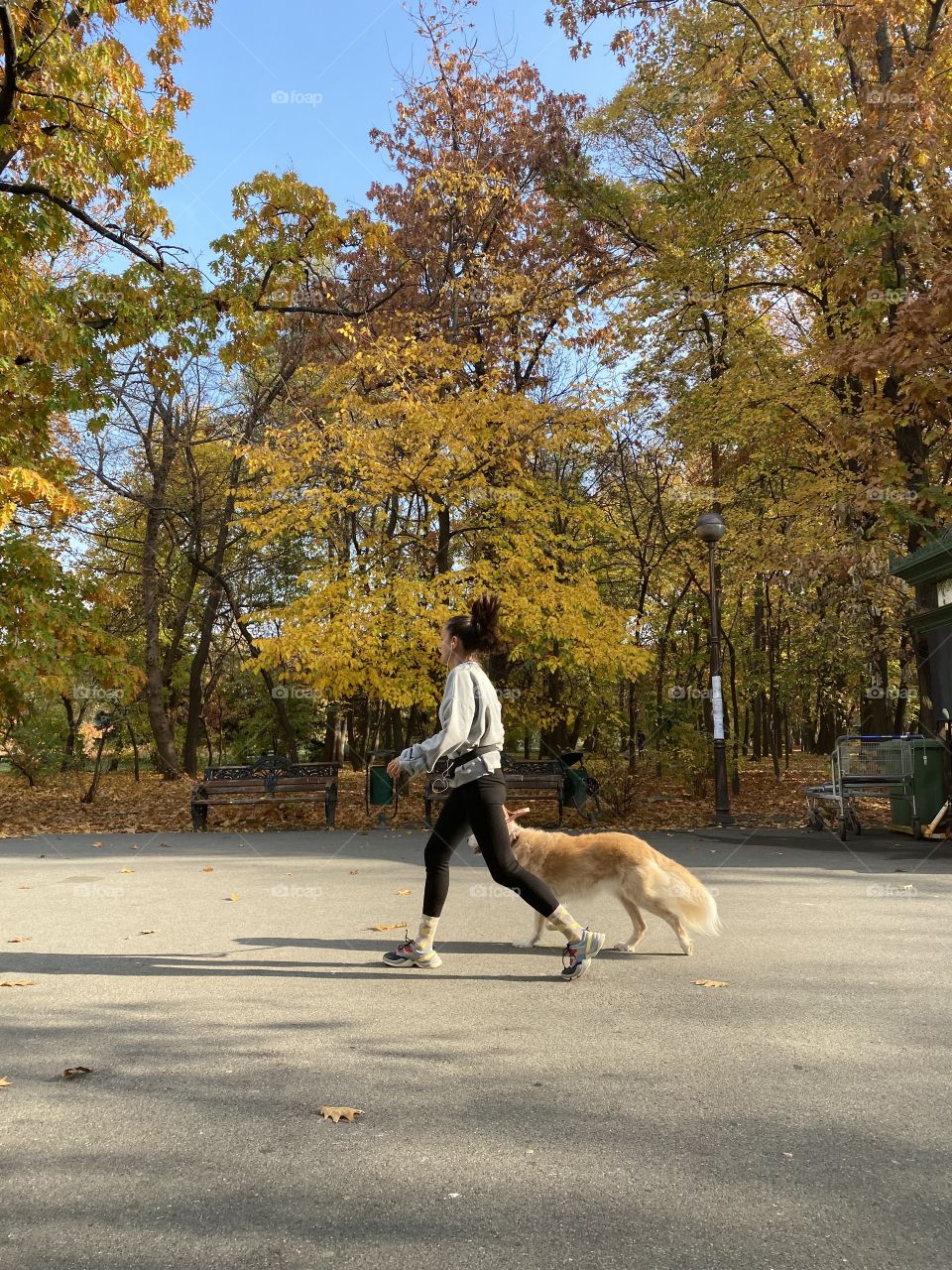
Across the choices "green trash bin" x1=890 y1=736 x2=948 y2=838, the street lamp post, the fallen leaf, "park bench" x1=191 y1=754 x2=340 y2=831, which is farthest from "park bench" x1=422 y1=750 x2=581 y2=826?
the fallen leaf

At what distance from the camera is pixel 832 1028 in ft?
14.5

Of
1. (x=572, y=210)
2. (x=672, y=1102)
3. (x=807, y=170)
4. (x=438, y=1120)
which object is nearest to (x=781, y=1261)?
(x=672, y=1102)

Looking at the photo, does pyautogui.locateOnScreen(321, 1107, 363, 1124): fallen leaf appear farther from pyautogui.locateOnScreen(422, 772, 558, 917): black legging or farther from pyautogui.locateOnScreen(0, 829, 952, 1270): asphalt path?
pyautogui.locateOnScreen(422, 772, 558, 917): black legging

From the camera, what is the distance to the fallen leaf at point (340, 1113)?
3.43 m

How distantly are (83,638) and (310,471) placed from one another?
4.25 metres

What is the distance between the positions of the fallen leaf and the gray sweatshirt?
1920 millimetres

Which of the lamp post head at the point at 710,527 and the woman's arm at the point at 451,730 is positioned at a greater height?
the lamp post head at the point at 710,527

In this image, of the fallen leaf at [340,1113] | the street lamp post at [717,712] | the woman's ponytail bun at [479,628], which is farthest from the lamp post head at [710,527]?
the fallen leaf at [340,1113]

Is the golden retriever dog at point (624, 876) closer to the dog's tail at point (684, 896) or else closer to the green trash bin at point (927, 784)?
the dog's tail at point (684, 896)

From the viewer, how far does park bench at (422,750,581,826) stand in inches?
514

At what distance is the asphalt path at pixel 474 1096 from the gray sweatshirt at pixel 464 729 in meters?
1.23

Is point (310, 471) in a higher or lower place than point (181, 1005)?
higher

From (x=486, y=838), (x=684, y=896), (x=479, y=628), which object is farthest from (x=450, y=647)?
(x=684, y=896)

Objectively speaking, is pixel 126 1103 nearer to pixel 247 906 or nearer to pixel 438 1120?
pixel 438 1120
